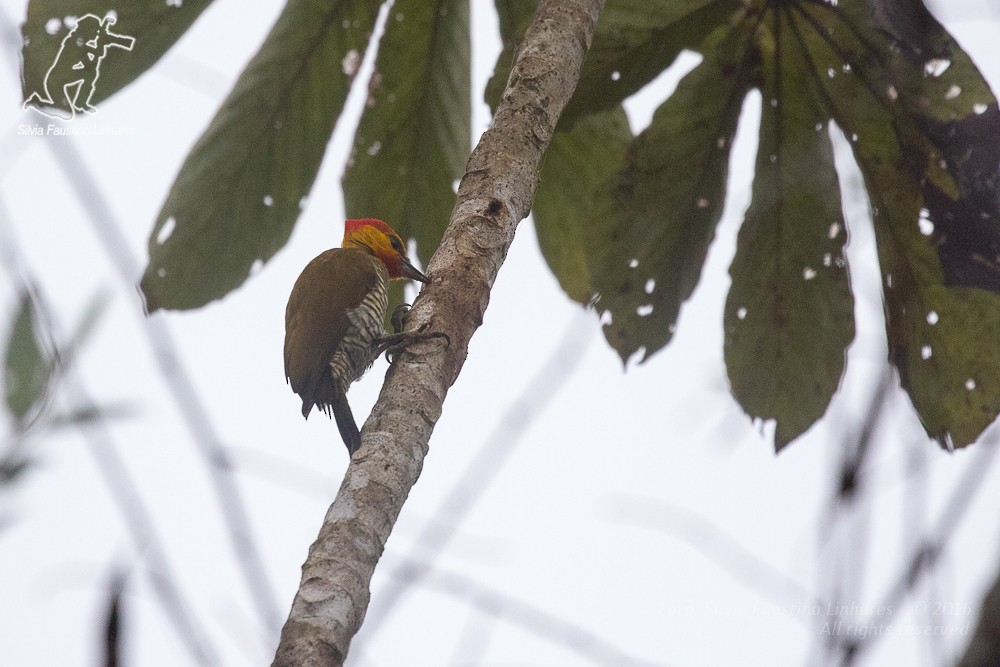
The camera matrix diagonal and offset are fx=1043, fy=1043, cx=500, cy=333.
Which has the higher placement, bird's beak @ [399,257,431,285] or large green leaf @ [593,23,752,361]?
large green leaf @ [593,23,752,361]

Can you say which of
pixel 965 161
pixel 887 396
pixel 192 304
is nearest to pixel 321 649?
pixel 887 396

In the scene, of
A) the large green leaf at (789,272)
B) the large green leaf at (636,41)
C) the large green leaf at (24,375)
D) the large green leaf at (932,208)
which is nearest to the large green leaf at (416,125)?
the large green leaf at (636,41)

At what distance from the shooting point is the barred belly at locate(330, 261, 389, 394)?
355cm

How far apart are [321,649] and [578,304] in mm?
2598

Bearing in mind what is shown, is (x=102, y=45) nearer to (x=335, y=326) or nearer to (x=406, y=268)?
(x=335, y=326)

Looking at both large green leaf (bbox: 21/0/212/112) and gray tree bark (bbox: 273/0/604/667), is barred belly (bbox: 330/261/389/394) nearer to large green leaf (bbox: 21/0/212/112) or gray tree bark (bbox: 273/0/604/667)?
large green leaf (bbox: 21/0/212/112)

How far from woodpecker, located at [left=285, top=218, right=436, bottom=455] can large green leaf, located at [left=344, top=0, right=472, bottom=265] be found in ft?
0.51

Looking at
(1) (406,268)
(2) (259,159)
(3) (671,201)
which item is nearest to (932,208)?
(3) (671,201)

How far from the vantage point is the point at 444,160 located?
371 cm

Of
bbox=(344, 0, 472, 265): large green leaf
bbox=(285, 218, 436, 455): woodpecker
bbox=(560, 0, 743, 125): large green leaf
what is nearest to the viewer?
bbox=(560, 0, 743, 125): large green leaf

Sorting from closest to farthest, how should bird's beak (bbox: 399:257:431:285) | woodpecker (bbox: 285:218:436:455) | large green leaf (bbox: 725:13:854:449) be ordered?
large green leaf (bbox: 725:13:854:449) → woodpecker (bbox: 285:218:436:455) → bird's beak (bbox: 399:257:431:285)

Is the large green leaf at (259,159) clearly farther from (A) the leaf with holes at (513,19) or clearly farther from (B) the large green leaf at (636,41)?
(B) the large green leaf at (636,41)

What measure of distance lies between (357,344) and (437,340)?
58.1 inches

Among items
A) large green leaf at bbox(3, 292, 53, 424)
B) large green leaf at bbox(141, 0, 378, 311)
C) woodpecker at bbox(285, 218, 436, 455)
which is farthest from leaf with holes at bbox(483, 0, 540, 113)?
large green leaf at bbox(3, 292, 53, 424)
